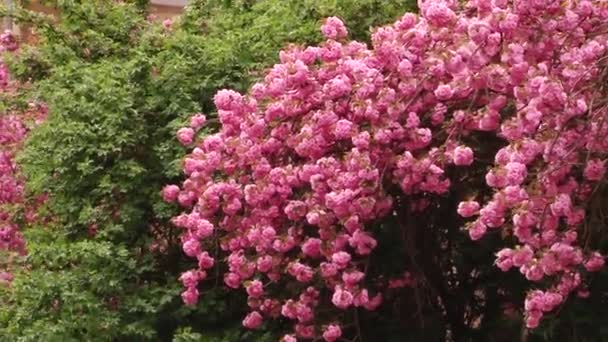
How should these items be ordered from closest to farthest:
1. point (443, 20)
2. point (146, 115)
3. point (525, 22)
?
point (525, 22), point (443, 20), point (146, 115)

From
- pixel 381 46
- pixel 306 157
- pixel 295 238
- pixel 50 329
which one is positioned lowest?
pixel 50 329

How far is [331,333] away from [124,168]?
1490mm

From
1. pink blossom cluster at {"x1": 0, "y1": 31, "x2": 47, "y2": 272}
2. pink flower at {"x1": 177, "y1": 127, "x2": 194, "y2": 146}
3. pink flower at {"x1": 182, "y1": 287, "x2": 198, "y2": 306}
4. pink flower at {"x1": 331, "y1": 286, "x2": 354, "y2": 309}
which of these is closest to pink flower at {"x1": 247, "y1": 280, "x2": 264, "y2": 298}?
pink flower at {"x1": 182, "y1": 287, "x2": 198, "y2": 306}

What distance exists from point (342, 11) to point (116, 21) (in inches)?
52.3

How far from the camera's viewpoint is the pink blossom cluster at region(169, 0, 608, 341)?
404cm

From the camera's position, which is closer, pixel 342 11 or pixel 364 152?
pixel 364 152

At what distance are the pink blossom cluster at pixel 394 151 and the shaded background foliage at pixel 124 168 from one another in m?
0.45

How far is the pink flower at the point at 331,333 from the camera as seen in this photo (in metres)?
5.02

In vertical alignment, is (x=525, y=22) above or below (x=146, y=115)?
above

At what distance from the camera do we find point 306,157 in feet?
16.2

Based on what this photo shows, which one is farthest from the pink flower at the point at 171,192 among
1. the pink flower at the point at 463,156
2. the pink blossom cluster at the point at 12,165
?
the pink flower at the point at 463,156

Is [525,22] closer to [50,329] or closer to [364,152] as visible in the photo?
[364,152]

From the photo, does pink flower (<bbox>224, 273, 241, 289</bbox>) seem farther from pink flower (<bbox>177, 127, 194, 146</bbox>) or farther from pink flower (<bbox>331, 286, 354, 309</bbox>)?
pink flower (<bbox>177, 127, 194, 146</bbox>)

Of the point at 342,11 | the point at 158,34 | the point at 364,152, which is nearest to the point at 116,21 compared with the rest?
the point at 158,34
